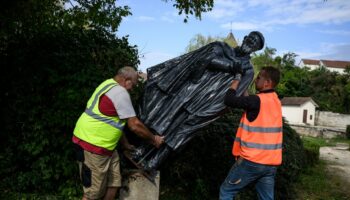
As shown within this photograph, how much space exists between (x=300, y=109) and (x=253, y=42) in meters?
46.5

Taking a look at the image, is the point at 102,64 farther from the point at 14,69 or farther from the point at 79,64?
the point at 14,69

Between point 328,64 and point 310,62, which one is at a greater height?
point 310,62

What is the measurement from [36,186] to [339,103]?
51.4 metres

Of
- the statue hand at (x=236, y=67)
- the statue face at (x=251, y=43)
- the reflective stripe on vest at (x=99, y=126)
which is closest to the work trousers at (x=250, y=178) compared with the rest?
the statue hand at (x=236, y=67)

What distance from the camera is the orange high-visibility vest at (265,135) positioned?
3.82m

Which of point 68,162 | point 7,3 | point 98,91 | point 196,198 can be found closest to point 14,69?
point 7,3

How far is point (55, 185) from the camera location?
5715mm

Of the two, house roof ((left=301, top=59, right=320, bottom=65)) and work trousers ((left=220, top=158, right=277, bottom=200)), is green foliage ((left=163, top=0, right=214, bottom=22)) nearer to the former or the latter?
work trousers ((left=220, top=158, right=277, bottom=200))

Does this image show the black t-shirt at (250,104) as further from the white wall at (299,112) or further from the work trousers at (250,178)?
the white wall at (299,112)

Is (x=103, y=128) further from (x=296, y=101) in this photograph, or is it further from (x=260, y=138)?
(x=296, y=101)

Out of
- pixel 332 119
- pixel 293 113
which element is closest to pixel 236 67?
pixel 332 119

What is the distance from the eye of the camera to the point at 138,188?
4.74m

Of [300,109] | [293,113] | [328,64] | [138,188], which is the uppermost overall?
[328,64]

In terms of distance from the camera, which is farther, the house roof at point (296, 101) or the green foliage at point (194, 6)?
the house roof at point (296, 101)
